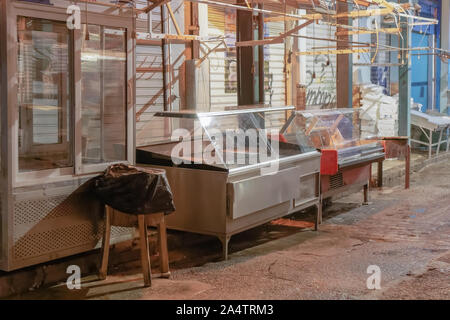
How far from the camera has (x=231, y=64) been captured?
14141 mm

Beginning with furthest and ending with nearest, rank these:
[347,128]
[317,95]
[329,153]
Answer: [317,95] → [347,128] → [329,153]

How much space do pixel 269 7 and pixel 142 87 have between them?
16.6 feet

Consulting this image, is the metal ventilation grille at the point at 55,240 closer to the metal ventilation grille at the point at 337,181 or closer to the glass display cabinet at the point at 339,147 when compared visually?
the glass display cabinet at the point at 339,147

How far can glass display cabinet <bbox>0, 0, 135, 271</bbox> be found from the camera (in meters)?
5.84

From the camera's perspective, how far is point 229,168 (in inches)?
290

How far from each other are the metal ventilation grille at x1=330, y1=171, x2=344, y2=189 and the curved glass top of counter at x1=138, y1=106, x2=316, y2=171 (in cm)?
88

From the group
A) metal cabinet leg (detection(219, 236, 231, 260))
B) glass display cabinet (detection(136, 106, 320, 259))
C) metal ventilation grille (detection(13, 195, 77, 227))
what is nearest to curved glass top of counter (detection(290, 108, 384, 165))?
glass display cabinet (detection(136, 106, 320, 259))

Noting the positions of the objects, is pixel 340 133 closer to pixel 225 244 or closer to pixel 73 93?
pixel 225 244

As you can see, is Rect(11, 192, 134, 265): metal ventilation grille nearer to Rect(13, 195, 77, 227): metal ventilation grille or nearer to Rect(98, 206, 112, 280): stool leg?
Rect(13, 195, 77, 227): metal ventilation grille

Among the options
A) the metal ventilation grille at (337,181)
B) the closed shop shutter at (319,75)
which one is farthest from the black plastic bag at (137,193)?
the closed shop shutter at (319,75)

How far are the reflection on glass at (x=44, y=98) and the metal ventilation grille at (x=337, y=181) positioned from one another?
4875 millimetres

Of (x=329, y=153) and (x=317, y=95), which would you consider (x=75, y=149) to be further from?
(x=317, y=95)

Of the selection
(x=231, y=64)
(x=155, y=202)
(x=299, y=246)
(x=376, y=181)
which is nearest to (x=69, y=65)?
(x=155, y=202)
